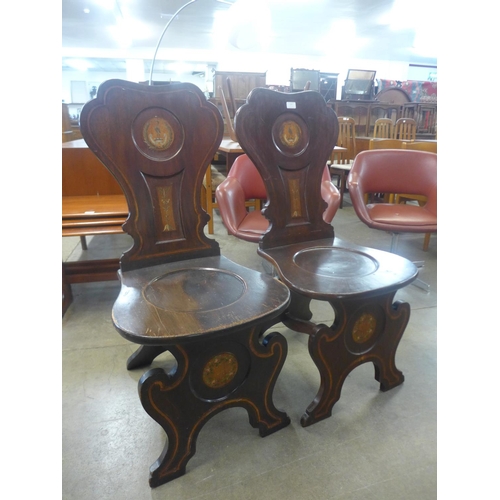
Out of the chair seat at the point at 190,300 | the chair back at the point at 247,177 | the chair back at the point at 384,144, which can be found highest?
the chair back at the point at 384,144

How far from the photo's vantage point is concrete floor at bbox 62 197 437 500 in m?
1.07

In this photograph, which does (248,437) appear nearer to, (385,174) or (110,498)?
(110,498)

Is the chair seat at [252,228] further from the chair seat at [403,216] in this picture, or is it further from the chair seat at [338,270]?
the chair seat at [403,216]

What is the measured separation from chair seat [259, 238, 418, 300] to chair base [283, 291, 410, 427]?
46 mm

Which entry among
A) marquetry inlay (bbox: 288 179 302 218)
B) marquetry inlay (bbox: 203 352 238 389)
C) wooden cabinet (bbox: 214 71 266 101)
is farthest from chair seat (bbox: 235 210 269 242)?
wooden cabinet (bbox: 214 71 266 101)

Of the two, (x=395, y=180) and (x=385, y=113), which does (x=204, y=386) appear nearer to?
(x=395, y=180)

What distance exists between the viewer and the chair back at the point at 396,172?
246 cm

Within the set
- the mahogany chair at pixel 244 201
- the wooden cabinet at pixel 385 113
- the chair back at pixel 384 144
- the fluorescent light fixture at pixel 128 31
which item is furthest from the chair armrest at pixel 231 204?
the fluorescent light fixture at pixel 128 31

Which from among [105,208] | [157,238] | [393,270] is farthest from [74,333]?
[393,270]

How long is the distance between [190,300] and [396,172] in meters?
1.99

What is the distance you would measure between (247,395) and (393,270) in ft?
2.13

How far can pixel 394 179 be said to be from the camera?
2531mm

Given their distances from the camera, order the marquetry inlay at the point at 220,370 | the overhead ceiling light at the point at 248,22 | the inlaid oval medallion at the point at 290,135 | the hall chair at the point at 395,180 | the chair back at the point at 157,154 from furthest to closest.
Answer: the overhead ceiling light at the point at 248,22 < the hall chair at the point at 395,180 < the inlaid oval medallion at the point at 290,135 < the chair back at the point at 157,154 < the marquetry inlay at the point at 220,370

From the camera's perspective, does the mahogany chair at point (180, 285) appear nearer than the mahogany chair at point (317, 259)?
Yes
